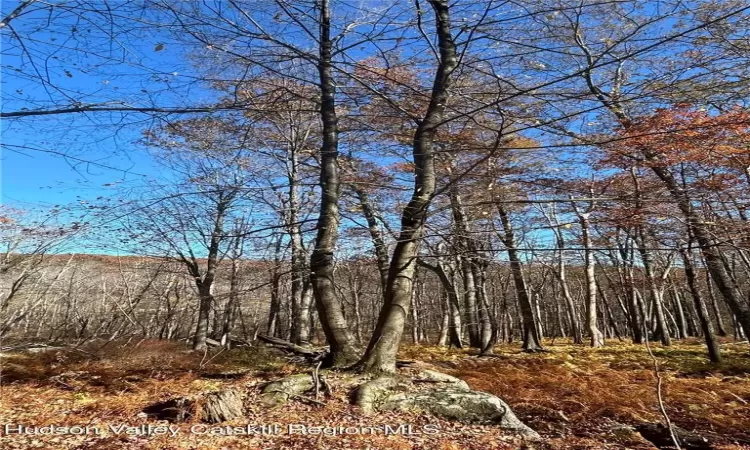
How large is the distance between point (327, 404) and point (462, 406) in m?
1.33

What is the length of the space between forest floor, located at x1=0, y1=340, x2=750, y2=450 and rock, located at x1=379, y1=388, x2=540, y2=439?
0.40 ft

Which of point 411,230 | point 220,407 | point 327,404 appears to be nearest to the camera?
point 220,407

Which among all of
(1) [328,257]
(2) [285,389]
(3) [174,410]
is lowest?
(3) [174,410]

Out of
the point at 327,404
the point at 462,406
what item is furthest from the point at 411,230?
the point at 327,404

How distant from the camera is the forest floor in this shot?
333 centimetres

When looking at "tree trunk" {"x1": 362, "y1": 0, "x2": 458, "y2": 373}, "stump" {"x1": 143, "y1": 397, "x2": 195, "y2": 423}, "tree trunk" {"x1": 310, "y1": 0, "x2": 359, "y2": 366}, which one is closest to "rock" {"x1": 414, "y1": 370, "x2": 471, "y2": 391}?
"tree trunk" {"x1": 362, "y1": 0, "x2": 458, "y2": 373}

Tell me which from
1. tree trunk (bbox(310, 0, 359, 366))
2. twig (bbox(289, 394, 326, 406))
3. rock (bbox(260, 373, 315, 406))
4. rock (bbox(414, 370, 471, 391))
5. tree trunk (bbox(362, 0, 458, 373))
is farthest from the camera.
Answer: tree trunk (bbox(310, 0, 359, 366))

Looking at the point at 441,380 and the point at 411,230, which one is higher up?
the point at 411,230

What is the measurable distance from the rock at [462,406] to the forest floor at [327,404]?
121mm

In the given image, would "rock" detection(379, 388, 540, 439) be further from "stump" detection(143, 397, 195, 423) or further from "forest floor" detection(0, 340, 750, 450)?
"stump" detection(143, 397, 195, 423)

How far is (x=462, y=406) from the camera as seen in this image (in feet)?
13.1

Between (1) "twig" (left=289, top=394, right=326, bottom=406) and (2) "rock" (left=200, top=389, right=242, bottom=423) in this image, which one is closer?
(2) "rock" (left=200, top=389, right=242, bottom=423)

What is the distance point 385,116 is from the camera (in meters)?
5.33

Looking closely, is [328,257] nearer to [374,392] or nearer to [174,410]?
[374,392]
